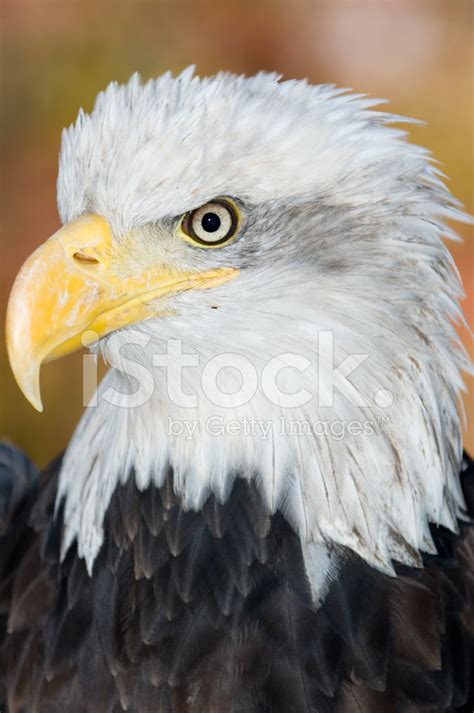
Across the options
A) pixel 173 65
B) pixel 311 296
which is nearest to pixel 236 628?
pixel 311 296

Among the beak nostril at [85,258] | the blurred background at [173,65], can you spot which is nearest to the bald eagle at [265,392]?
the beak nostril at [85,258]

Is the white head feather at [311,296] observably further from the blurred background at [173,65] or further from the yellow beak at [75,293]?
the blurred background at [173,65]

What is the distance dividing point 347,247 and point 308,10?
13.5ft

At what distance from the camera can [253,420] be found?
182cm

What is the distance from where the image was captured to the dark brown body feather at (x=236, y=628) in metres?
1.75

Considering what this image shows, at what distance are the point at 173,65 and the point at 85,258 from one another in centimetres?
382

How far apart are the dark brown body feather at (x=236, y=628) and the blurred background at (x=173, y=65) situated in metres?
3.10

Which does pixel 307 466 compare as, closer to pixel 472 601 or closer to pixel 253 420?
pixel 253 420

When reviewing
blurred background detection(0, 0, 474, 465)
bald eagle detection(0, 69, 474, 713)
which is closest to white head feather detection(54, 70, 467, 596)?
bald eagle detection(0, 69, 474, 713)

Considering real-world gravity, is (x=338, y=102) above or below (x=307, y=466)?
above

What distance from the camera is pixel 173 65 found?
526 cm

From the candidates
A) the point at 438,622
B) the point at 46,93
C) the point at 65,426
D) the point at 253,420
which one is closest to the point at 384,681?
the point at 438,622

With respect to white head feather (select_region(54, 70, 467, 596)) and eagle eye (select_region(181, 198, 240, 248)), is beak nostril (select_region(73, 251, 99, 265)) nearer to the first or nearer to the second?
white head feather (select_region(54, 70, 467, 596))

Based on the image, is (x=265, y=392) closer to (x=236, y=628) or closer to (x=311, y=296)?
(x=311, y=296)
